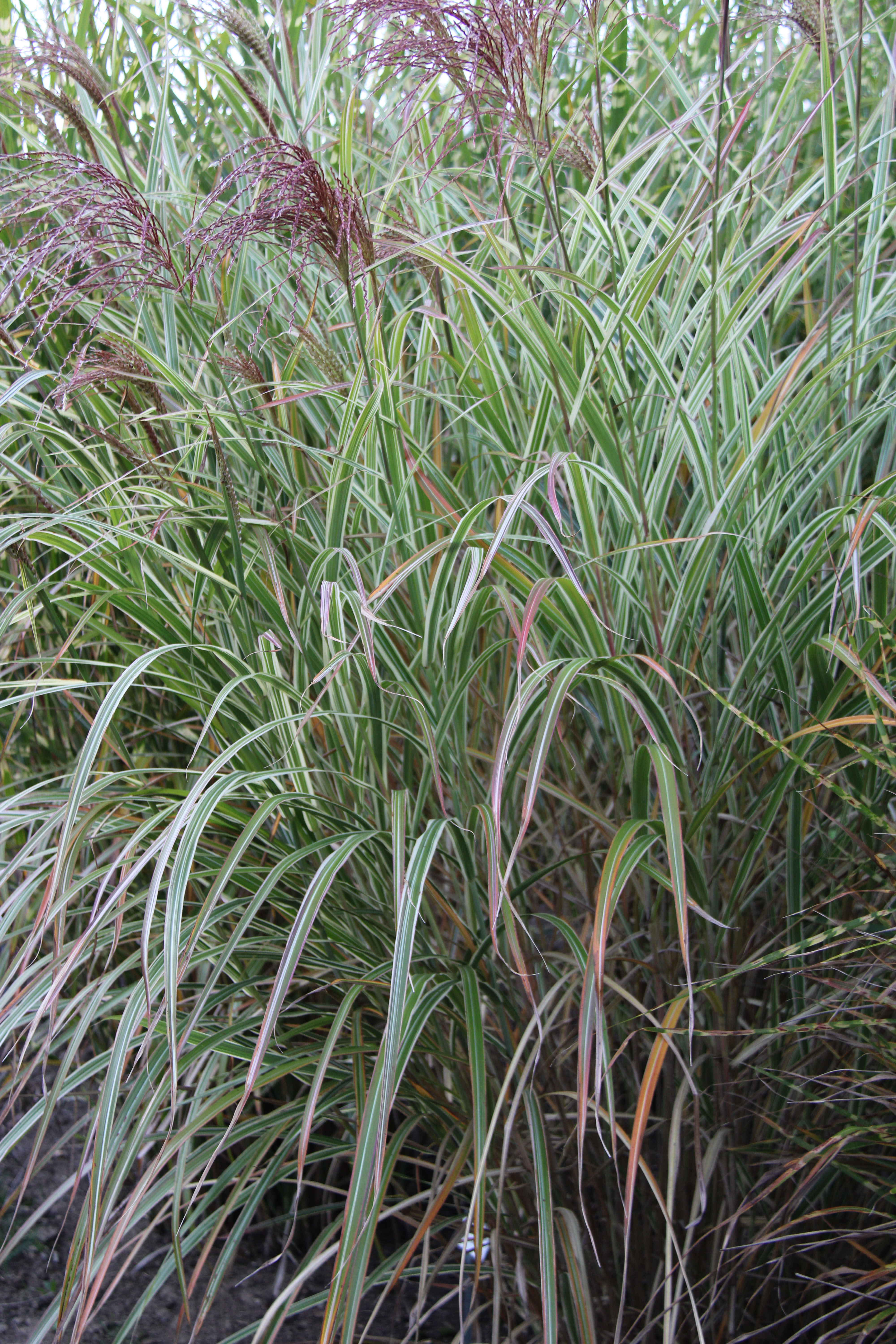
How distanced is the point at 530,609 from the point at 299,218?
459mm

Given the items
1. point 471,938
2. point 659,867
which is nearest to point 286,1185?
point 471,938

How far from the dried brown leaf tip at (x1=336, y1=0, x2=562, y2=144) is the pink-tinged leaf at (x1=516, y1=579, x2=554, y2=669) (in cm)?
44

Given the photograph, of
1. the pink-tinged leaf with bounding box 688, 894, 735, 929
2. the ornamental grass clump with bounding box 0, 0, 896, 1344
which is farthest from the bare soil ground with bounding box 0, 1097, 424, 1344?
the pink-tinged leaf with bounding box 688, 894, 735, 929

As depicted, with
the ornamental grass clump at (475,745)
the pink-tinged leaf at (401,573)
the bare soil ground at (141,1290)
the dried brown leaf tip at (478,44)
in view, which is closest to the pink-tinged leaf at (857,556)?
the ornamental grass clump at (475,745)

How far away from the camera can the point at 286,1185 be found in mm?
1698

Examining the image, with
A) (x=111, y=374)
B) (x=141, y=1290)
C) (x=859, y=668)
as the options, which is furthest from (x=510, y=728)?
(x=141, y=1290)

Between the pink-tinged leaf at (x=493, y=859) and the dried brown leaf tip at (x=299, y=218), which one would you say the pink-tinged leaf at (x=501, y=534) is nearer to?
the pink-tinged leaf at (x=493, y=859)

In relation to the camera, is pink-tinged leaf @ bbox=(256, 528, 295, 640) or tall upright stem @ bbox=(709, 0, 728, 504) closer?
tall upright stem @ bbox=(709, 0, 728, 504)

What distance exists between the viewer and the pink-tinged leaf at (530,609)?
3.00ft

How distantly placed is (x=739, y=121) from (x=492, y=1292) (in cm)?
149

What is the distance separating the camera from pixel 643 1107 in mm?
980

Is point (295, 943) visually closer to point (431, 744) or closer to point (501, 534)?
point (431, 744)

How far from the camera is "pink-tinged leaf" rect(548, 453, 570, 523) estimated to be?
965 millimetres

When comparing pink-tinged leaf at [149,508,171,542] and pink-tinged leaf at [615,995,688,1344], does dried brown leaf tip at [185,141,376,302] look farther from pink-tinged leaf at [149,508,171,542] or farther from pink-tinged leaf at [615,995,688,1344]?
pink-tinged leaf at [615,995,688,1344]
